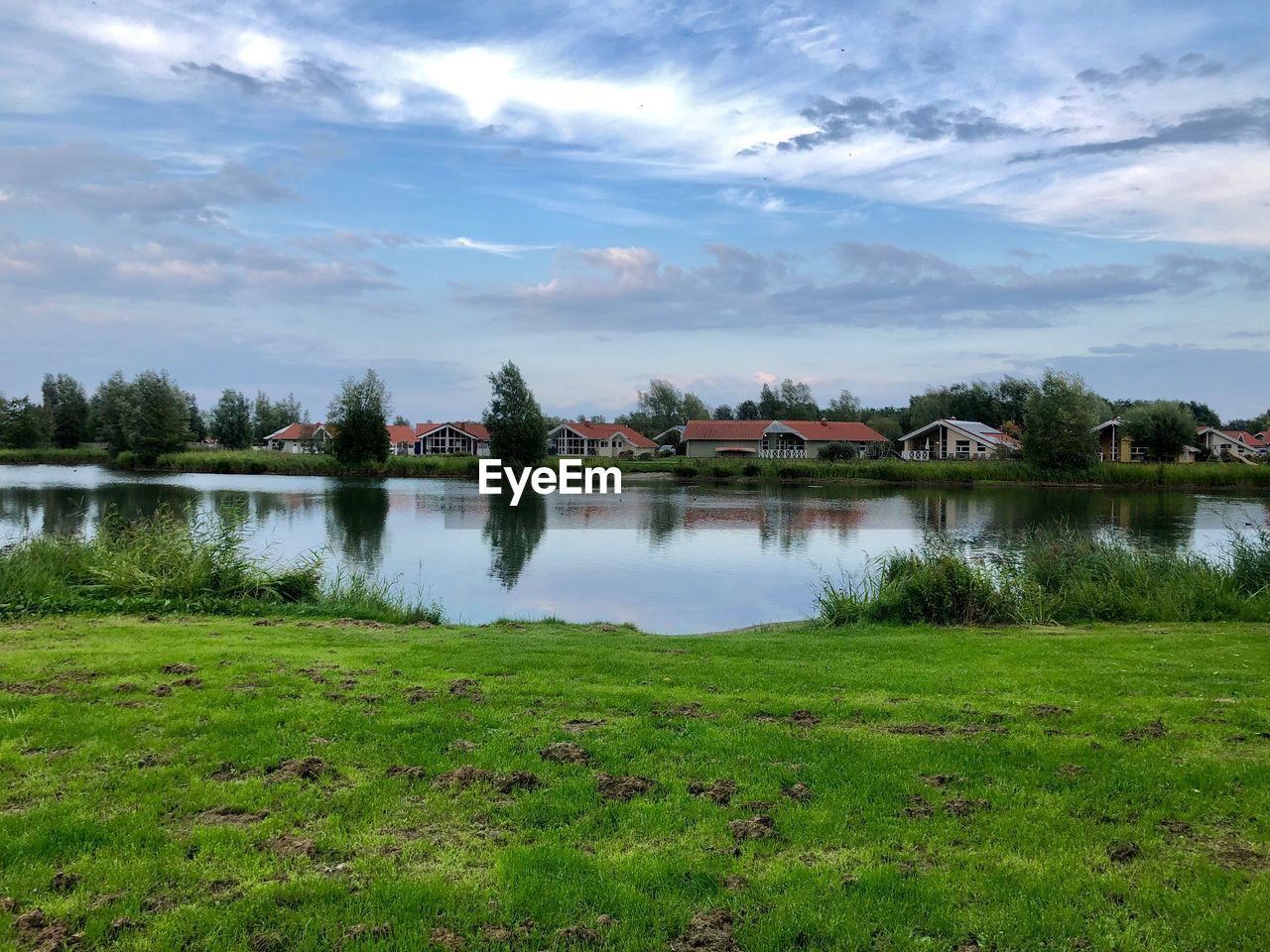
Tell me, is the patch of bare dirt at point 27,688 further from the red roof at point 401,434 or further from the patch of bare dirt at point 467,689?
the red roof at point 401,434

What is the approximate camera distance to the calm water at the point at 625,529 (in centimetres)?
1997

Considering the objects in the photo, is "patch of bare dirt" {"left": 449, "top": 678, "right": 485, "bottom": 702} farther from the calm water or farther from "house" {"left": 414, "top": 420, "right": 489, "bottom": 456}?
"house" {"left": 414, "top": 420, "right": 489, "bottom": 456}

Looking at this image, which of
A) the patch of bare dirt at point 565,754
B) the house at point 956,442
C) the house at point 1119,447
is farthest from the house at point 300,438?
the patch of bare dirt at point 565,754

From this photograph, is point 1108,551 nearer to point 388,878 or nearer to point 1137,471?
point 388,878

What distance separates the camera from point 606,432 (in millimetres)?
105125

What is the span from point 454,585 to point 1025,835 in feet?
56.9

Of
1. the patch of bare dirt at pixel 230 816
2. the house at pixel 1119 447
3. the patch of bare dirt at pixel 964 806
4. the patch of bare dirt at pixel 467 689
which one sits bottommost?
the patch of bare dirt at pixel 964 806

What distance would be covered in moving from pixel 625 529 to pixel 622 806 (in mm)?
30280

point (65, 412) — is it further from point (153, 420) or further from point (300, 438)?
point (153, 420)

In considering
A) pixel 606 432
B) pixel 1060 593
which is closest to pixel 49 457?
pixel 606 432

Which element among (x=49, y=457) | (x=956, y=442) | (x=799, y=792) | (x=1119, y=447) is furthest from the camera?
(x=49, y=457)

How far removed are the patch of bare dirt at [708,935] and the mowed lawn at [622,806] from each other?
0.01 m

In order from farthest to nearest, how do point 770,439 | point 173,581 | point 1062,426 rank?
point 770,439 < point 1062,426 < point 173,581

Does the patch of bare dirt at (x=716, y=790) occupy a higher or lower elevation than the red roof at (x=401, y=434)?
lower
